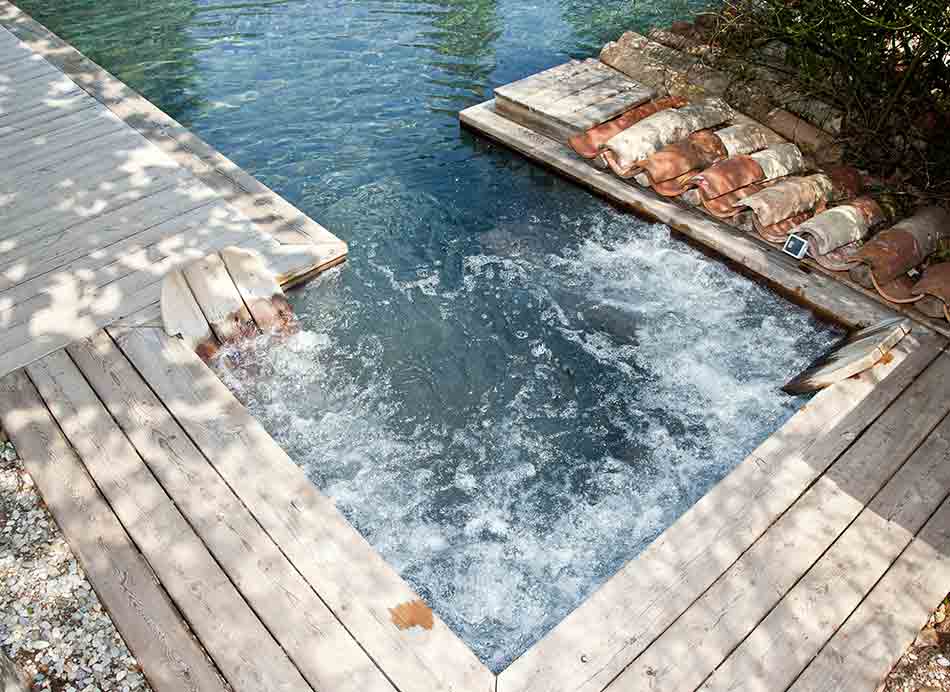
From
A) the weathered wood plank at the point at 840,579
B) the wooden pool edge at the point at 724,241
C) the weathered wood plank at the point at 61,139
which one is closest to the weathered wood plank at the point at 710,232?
the wooden pool edge at the point at 724,241

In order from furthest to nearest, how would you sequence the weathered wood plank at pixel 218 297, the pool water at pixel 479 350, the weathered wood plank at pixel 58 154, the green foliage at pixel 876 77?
the weathered wood plank at pixel 58 154
the green foliage at pixel 876 77
the weathered wood plank at pixel 218 297
the pool water at pixel 479 350

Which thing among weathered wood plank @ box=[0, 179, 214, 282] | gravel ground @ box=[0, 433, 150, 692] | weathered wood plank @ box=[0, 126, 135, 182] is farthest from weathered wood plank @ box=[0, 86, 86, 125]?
gravel ground @ box=[0, 433, 150, 692]

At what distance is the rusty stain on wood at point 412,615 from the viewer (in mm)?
3330

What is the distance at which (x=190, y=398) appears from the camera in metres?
4.32

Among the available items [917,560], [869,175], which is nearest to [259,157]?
[869,175]

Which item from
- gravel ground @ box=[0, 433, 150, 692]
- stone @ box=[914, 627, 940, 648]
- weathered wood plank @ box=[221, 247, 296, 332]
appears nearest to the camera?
gravel ground @ box=[0, 433, 150, 692]

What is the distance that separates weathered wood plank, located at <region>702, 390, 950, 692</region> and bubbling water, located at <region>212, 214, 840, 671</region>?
2.57 ft

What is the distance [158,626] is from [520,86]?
5908mm

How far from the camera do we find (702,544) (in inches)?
146

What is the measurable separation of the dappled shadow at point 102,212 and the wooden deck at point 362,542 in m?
0.04

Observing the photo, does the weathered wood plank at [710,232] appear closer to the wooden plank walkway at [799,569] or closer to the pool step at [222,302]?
the wooden plank walkway at [799,569]

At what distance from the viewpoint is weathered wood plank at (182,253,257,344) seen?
4.81m

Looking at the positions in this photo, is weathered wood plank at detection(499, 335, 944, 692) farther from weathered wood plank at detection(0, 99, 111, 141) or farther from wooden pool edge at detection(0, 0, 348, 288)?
weathered wood plank at detection(0, 99, 111, 141)

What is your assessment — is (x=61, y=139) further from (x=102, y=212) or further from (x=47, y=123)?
(x=102, y=212)
